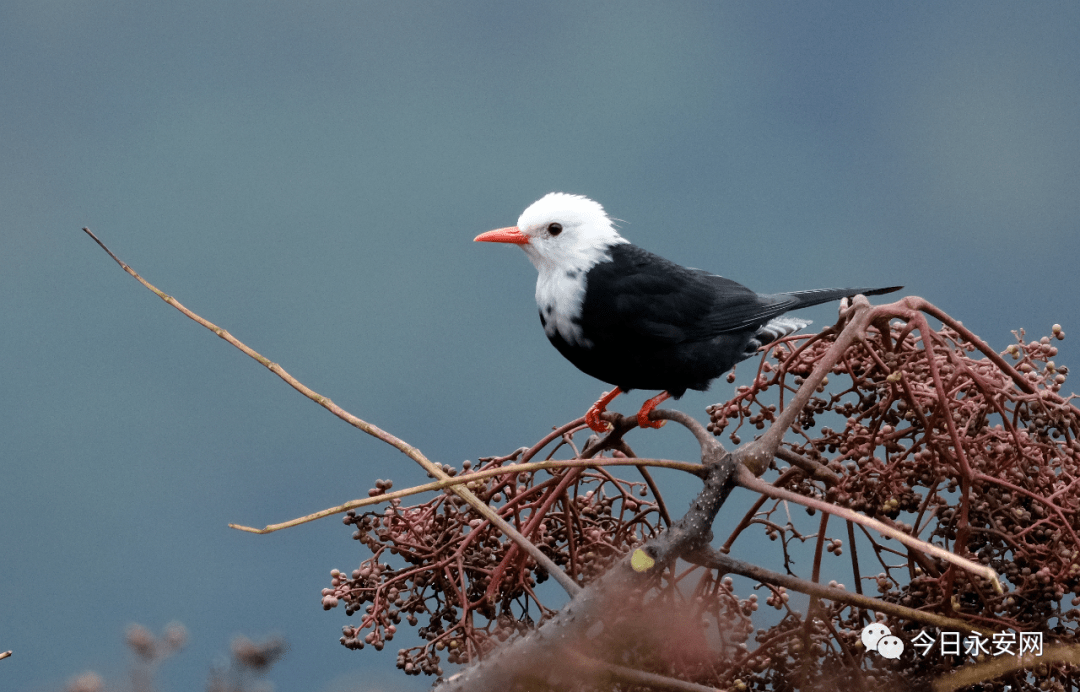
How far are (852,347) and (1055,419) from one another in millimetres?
570

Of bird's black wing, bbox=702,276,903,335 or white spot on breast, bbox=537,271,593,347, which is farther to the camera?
bird's black wing, bbox=702,276,903,335

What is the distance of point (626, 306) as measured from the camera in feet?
11.6

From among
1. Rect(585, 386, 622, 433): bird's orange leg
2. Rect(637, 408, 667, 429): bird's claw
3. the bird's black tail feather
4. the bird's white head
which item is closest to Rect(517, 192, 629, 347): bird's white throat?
the bird's white head

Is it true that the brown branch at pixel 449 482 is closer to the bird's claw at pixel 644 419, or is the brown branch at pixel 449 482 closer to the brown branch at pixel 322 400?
the brown branch at pixel 322 400

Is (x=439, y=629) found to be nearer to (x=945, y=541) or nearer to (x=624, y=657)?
(x=624, y=657)

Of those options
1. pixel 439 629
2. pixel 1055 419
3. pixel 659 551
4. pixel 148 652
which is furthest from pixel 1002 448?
pixel 148 652

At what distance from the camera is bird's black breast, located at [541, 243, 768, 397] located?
3496mm

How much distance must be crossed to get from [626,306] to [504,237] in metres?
0.51

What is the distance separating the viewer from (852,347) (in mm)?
2896

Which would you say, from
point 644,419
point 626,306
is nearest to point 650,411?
point 644,419

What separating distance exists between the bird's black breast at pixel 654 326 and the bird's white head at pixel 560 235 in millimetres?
64

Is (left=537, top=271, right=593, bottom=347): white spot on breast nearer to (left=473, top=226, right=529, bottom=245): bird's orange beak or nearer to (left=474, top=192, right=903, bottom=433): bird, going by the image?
(left=474, top=192, right=903, bottom=433): bird

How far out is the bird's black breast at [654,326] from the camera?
350cm

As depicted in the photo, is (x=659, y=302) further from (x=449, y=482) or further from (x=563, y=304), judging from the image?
(x=449, y=482)
